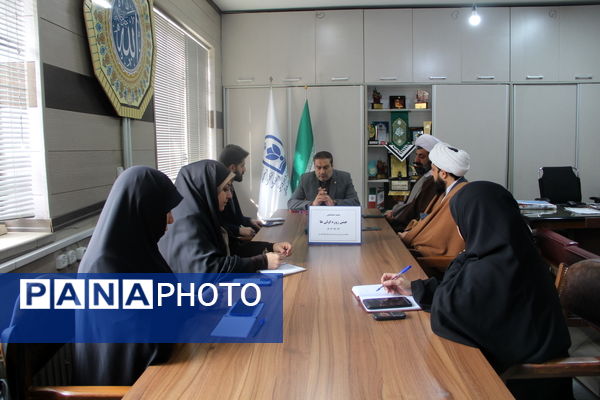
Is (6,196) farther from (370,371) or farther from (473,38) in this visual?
(473,38)

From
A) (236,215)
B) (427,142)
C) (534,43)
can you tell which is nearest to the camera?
(236,215)

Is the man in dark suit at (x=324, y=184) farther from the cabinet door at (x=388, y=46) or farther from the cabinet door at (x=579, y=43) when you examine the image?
the cabinet door at (x=579, y=43)

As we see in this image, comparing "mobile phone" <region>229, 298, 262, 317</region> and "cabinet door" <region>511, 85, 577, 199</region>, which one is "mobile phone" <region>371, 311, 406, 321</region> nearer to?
"mobile phone" <region>229, 298, 262, 317</region>

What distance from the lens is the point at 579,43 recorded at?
5.39 meters

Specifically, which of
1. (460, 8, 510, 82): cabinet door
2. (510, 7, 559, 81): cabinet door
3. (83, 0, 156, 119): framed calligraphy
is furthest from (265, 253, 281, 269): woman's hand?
(510, 7, 559, 81): cabinet door

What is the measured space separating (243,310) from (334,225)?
1237 mm

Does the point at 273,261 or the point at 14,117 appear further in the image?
the point at 273,261

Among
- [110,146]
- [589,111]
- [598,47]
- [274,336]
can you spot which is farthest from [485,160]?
[274,336]

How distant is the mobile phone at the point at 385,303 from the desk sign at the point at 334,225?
1029mm

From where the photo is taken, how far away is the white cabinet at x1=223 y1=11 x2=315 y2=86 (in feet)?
17.9

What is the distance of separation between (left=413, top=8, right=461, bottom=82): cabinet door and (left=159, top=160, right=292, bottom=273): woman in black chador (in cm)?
369

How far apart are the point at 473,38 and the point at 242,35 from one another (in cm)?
253

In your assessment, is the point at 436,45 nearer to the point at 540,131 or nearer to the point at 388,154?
the point at 388,154

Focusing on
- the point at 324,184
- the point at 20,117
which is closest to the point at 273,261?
the point at 20,117
